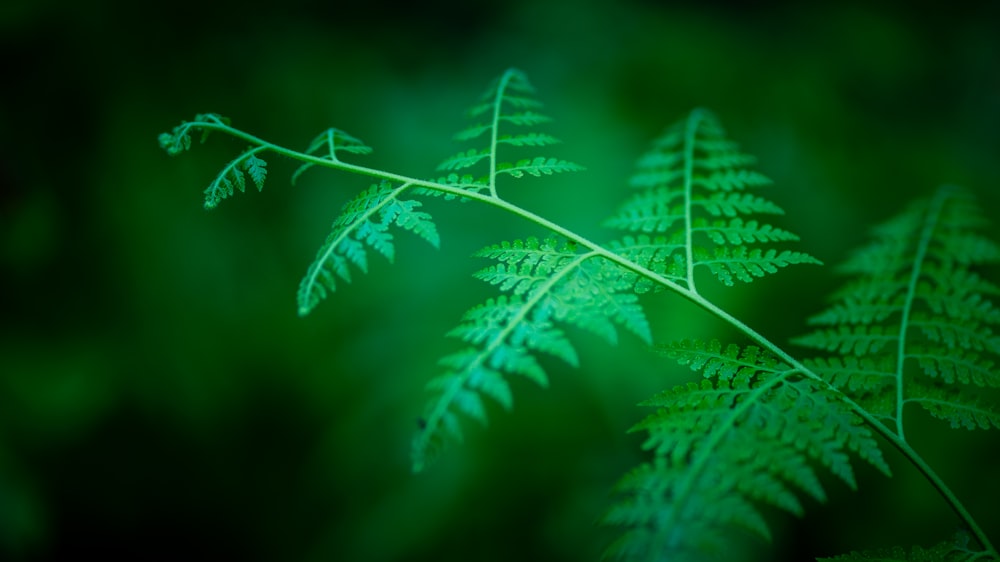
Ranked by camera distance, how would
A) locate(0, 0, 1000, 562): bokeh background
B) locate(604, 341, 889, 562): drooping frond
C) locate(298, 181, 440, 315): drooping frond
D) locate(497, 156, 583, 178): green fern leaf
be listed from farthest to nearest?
locate(0, 0, 1000, 562): bokeh background < locate(497, 156, 583, 178): green fern leaf < locate(298, 181, 440, 315): drooping frond < locate(604, 341, 889, 562): drooping frond

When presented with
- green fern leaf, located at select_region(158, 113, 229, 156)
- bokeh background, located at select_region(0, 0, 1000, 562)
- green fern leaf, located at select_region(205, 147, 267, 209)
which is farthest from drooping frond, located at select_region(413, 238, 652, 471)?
bokeh background, located at select_region(0, 0, 1000, 562)

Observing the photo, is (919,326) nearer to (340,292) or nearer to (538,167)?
(538,167)

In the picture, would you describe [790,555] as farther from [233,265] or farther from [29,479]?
[29,479]

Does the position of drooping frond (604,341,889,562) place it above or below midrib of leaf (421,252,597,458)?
below

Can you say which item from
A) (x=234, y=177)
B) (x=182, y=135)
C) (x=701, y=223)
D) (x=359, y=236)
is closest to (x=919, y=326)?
(x=701, y=223)

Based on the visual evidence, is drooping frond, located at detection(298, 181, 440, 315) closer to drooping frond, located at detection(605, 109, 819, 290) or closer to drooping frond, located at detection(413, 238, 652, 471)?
drooping frond, located at detection(413, 238, 652, 471)

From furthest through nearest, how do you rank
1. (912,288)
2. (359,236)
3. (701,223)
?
(912,288)
(701,223)
(359,236)

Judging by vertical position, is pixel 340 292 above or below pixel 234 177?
below

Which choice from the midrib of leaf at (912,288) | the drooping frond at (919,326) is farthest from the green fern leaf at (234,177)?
the midrib of leaf at (912,288)
